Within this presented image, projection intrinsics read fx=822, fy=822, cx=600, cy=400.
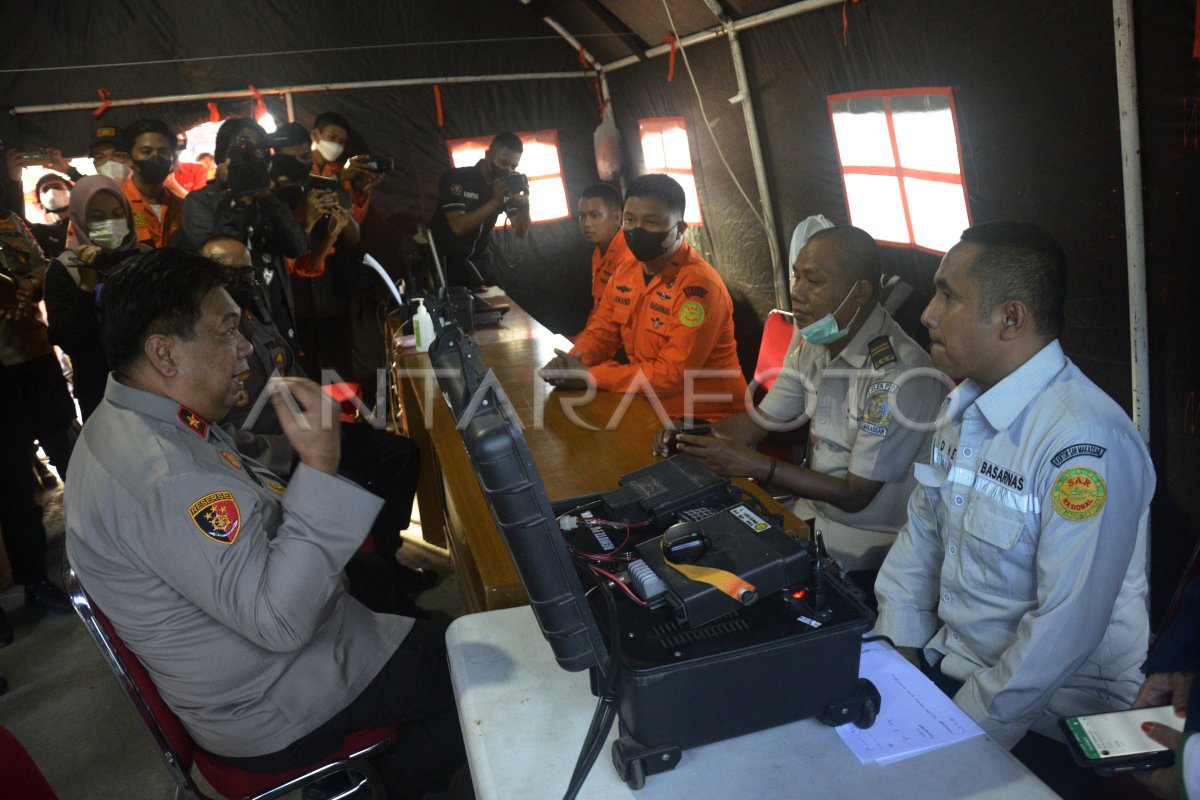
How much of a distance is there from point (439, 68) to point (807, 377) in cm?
448

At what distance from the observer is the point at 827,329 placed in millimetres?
2041

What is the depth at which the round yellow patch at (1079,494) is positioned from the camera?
1.21 metres

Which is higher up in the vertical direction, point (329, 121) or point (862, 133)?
point (329, 121)

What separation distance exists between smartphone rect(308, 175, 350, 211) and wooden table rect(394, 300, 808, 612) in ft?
3.71

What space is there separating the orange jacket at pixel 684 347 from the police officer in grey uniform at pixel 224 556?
121cm

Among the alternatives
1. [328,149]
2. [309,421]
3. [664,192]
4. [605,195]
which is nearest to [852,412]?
[664,192]

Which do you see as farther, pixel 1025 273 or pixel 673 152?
pixel 673 152

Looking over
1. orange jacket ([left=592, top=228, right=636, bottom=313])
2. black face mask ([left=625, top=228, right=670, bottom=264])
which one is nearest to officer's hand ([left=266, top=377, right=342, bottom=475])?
black face mask ([left=625, top=228, right=670, bottom=264])

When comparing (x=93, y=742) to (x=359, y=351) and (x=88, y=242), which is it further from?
(x=359, y=351)

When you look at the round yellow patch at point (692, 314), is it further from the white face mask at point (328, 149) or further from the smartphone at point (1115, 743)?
the white face mask at point (328, 149)

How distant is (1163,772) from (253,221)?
3340 millimetres

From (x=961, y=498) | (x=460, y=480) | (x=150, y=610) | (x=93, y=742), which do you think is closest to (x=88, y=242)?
(x=93, y=742)

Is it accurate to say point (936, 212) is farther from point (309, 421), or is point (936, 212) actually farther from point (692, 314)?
point (309, 421)

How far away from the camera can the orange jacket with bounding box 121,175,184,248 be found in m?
3.87
